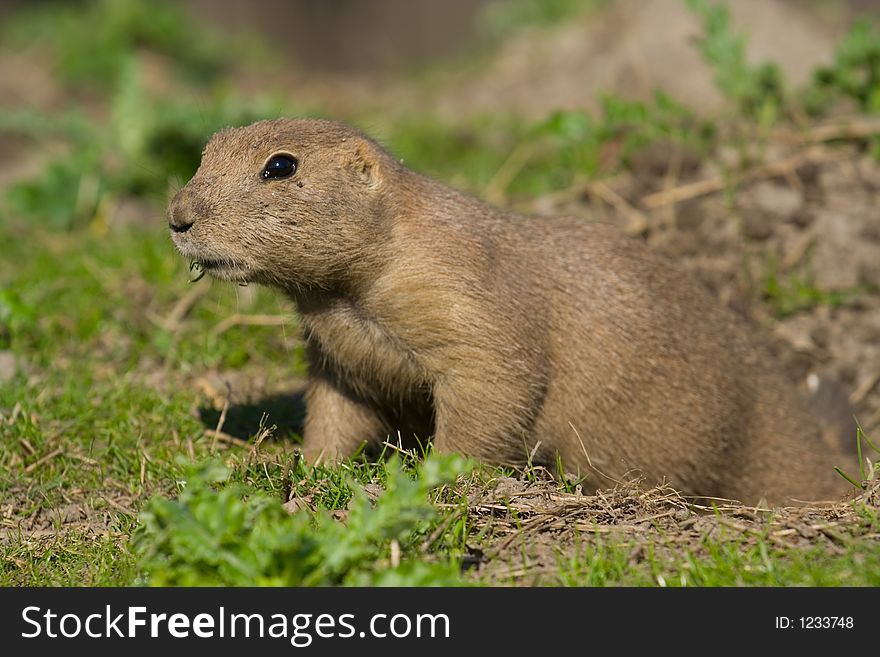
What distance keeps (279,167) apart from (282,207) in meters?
0.23

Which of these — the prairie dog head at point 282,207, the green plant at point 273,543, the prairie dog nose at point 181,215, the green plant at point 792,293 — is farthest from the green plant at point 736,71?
the green plant at point 273,543

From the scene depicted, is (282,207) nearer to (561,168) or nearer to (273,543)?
(273,543)

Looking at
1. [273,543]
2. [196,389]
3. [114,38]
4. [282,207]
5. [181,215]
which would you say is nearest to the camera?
[273,543]

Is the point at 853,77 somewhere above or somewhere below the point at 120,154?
below

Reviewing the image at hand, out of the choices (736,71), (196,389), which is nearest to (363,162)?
(196,389)

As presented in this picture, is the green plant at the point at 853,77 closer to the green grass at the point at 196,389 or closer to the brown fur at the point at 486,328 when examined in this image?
the green grass at the point at 196,389

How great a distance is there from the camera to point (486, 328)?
5527 mm

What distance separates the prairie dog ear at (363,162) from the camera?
557 centimetres

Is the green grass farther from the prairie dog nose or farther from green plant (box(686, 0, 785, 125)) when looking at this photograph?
the prairie dog nose

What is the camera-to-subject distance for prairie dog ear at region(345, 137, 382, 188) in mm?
5566

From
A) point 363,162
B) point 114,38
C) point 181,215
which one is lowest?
point 181,215

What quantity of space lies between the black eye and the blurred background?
94cm

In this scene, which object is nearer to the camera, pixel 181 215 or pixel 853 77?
pixel 181 215

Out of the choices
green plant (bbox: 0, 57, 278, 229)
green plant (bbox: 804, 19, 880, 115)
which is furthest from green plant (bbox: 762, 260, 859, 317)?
green plant (bbox: 0, 57, 278, 229)
